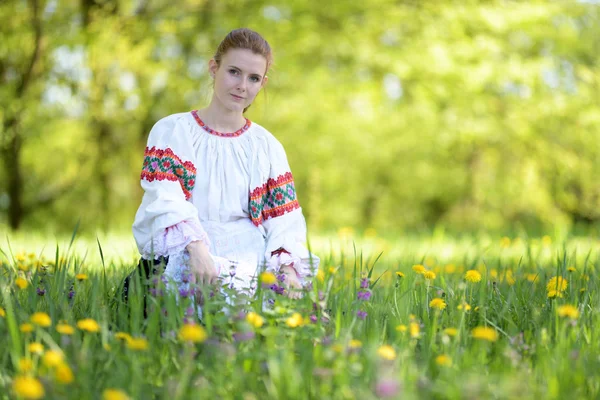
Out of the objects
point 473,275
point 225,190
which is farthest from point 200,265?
point 473,275

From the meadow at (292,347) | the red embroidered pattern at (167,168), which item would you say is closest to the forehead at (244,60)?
the red embroidered pattern at (167,168)

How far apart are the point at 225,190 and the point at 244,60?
1.70 ft

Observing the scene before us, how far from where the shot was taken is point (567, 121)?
934 cm

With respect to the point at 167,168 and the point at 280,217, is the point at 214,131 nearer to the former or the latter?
the point at 167,168

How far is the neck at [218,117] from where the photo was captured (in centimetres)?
265

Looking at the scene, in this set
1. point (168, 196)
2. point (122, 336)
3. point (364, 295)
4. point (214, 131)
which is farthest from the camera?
point (214, 131)

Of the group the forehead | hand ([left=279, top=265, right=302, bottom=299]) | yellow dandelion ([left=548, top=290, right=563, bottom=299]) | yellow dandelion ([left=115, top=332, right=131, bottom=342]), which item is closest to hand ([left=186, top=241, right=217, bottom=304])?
hand ([left=279, top=265, right=302, bottom=299])

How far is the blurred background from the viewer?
731 centimetres

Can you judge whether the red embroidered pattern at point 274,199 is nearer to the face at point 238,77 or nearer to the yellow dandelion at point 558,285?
the face at point 238,77

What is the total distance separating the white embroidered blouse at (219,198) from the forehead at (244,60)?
0.26m

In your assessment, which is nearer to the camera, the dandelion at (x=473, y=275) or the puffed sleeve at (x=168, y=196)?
the puffed sleeve at (x=168, y=196)

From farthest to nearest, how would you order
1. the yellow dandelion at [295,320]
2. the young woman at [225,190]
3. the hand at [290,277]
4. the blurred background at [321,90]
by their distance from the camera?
the blurred background at [321,90] < the hand at [290,277] < the young woman at [225,190] < the yellow dandelion at [295,320]

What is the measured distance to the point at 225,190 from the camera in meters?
2.56

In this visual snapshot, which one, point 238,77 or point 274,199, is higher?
point 238,77
